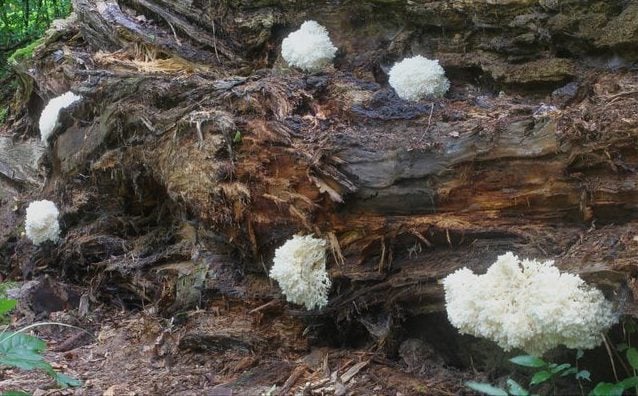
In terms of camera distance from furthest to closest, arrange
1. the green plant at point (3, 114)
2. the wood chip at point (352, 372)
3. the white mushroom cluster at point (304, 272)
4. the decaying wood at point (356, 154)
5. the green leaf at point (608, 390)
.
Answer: the green plant at point (3, 114) → the white mushroom cluster at point (304, 272) → the wood chip at point (352, 372) → the decaying wood at point (356, 154) → the green leaf at point (608, 390)

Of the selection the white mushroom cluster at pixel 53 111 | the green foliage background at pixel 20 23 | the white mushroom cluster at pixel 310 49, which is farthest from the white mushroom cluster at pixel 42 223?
the green foliage background at pixel 20 23

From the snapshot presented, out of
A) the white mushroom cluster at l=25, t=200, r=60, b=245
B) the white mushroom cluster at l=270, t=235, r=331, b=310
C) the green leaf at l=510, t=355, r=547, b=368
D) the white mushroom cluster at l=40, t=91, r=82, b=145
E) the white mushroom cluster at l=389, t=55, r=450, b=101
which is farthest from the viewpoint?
the white mushroom cluster at l=40, t=91, r=82, b=145

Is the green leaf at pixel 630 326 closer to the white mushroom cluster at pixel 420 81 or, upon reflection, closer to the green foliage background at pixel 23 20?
the white mushroom cluster at pixel 420 81

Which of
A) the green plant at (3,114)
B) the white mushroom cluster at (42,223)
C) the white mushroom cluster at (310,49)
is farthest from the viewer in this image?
the green plant at (3,114)

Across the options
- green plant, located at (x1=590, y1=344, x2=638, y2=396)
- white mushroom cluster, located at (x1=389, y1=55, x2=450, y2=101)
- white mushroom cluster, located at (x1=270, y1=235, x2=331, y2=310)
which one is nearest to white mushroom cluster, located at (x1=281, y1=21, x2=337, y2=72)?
white mushroom cluster, located at (x1=389, y1=55, x2=450, y2=101)

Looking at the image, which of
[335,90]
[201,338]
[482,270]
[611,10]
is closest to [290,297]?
[201,338]

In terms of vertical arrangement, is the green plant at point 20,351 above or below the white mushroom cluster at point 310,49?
below

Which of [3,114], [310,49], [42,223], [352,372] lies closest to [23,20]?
[3,114]

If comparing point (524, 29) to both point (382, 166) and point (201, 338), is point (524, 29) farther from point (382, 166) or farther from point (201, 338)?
point (201, 338)

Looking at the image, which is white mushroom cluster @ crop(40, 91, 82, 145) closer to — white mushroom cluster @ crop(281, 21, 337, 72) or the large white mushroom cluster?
white mushroom cluster @ crop(281, 21, 337, 72)

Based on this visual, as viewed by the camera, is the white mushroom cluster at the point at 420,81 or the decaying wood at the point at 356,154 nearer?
the decaying wood at the point at 356,154

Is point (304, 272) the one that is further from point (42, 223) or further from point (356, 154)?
point (42, 223)
